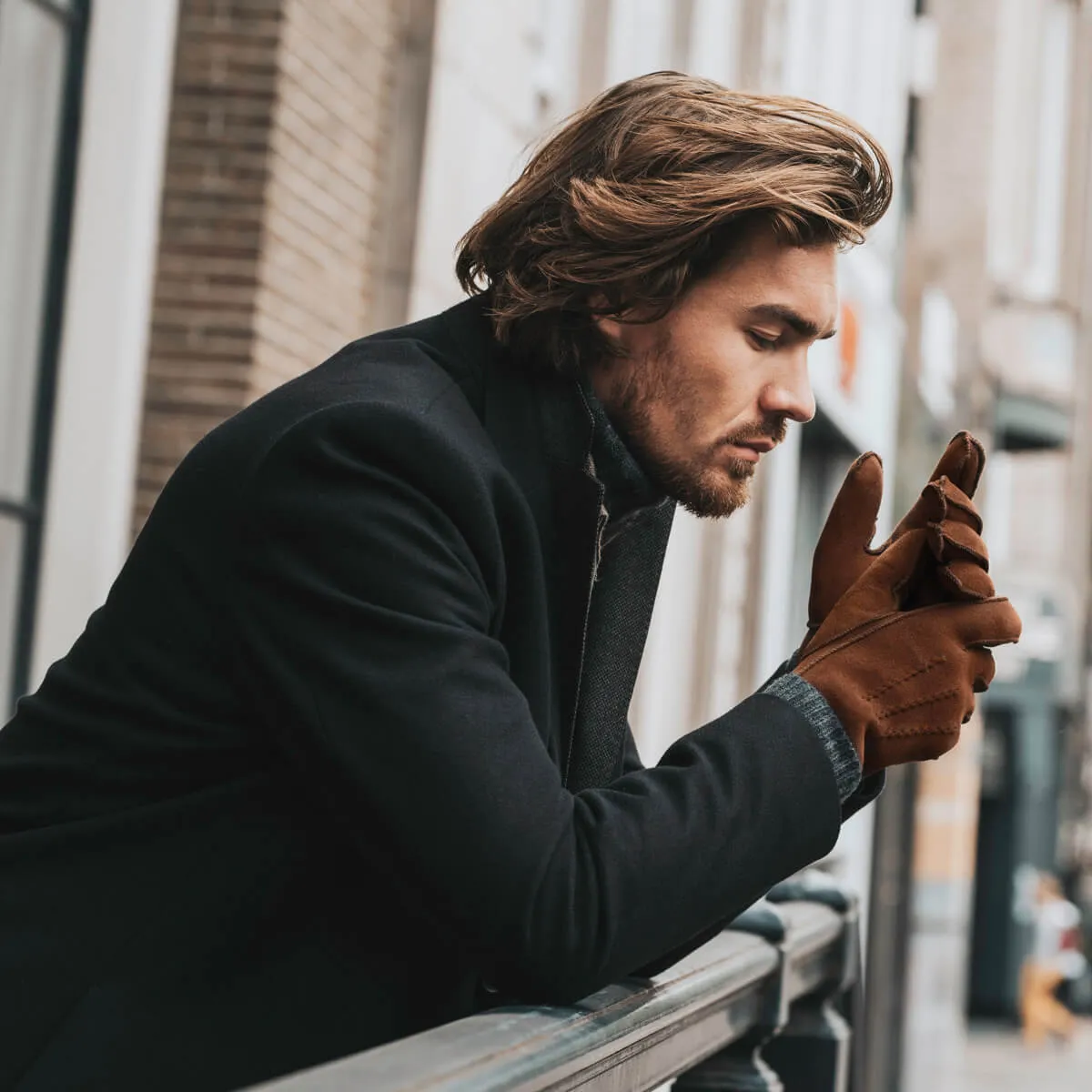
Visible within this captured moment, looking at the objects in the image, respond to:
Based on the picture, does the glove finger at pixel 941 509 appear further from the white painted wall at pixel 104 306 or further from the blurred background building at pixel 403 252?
the white painted wall at pixel 104 306

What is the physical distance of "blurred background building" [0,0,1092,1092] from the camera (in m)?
5.18

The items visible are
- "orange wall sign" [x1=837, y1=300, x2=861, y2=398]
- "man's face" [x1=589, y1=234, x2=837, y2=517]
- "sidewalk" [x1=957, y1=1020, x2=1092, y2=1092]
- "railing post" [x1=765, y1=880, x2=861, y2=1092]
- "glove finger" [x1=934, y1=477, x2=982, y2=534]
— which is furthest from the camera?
"sidewalk" [x1=957, y1=1020, x2=1092, y2=1092]

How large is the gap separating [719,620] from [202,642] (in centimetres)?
834

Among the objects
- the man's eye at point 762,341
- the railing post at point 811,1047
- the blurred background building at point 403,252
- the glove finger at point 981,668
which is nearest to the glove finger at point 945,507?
the glove finger at point 981,668

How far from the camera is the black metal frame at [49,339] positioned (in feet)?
16.7

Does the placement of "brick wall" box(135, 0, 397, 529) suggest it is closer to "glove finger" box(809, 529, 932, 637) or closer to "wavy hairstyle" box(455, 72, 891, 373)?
"wavy hairstyle" box(455, 72, 891, 373)

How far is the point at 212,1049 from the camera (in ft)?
5.85

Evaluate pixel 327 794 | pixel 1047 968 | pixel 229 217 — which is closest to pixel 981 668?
pixel 327 794

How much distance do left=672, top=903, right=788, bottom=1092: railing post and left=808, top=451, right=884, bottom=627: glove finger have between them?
479 millimetres

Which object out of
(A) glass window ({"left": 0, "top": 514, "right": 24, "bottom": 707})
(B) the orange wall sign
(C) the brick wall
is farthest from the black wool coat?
(B) the orange wall sign

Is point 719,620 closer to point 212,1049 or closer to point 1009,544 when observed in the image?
point 212,1049

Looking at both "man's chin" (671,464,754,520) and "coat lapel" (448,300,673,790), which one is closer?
"coat lapel" (448,300,673,790)

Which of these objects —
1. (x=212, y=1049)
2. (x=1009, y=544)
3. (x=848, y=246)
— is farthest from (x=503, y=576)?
(x=1009, y=544)

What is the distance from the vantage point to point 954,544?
2.00 meters
